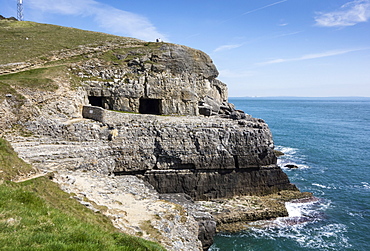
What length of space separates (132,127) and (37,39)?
31958 mm

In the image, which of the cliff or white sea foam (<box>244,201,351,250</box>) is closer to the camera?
the cliff

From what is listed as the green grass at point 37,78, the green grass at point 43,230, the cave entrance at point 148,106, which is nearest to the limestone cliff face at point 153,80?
the cave entrance at point 148,106

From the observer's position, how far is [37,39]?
48781 millimetres

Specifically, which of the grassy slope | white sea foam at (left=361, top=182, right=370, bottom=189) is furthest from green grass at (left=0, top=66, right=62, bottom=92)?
white sea foam at (left=361, top=182, right=370, bottom=189)

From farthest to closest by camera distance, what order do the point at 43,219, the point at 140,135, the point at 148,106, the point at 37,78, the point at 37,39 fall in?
the point at 37,39 < the point at 148,106 < the point at 37,78 < the point at 140,135 < the point at 43,219

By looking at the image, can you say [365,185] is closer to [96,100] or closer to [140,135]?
[140,135]


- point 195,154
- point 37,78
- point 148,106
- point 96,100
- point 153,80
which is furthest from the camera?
point 148,106

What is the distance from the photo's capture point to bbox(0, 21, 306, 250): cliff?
2614 cm

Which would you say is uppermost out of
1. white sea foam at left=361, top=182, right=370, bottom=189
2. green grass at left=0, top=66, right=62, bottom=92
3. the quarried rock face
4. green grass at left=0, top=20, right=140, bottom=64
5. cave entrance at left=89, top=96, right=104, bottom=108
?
green grass at left=0, top=20, right=140, bottom=64

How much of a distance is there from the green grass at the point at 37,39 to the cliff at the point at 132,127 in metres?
1.54

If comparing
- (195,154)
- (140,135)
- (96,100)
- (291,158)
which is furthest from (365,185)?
(96,100)

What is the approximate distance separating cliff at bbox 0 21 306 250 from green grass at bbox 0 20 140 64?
5.06 ft

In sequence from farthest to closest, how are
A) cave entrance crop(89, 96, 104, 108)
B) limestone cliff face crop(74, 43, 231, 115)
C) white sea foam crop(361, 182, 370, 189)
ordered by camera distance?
cave entrance crop(89, 96, 104, 108) < white sea foam crop(361, 182, 370, 189) < limestone cliff face crop(74, 43, 231, 115)

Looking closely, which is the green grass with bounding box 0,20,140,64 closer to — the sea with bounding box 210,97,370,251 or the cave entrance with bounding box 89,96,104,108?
the cave entrance with bounding box 89,96,104,108
